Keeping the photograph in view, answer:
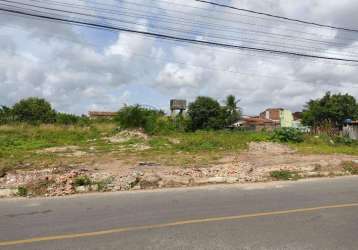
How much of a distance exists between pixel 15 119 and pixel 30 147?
18.3 m

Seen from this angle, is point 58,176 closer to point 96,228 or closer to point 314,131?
point 96,228

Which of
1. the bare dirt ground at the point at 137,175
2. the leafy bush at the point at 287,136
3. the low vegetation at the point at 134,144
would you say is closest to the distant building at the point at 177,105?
the low vegetation at the point at 134,144

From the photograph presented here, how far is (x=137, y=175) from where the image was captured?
1239 centimetres

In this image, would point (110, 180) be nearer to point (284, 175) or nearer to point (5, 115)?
point (284, 175)

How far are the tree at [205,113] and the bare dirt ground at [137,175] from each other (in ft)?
130

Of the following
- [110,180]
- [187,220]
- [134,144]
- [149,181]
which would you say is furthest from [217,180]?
[134,144]

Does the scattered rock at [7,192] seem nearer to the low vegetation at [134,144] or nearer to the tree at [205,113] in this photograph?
the low vegetation at [134,144]

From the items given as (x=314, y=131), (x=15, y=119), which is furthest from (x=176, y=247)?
(x=15, y=119)

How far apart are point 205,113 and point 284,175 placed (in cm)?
4410

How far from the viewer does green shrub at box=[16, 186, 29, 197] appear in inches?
410

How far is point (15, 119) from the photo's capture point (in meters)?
38.1

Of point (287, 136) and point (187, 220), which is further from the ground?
point (287, 136)

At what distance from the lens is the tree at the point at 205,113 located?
57.6 meters

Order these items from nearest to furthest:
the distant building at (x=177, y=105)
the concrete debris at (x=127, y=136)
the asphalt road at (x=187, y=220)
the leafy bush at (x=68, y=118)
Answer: the asphalt road at (x=187, y=220) < the concrete debris at (x=127, y=136) < the leafy bush at (x=68, y=118) < the distant building at (x=177, y=105)
